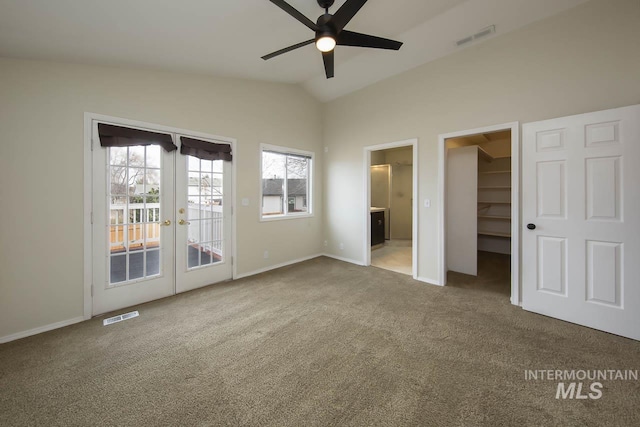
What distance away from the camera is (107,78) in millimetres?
2621

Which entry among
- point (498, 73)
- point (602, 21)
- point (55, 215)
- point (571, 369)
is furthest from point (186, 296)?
point (602, 21)

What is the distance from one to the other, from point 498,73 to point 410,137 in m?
1.27

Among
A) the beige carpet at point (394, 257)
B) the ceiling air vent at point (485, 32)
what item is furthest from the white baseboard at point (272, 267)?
the ceiling air vent at point (485, 32)

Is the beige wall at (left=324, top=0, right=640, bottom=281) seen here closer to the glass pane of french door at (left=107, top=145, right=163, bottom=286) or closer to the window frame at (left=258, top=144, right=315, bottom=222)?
the window frame at (left=258, top=144, right=315, bottom=222)

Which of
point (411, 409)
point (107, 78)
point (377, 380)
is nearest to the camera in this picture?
point (411, 409)

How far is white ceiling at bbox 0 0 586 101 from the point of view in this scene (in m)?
1.89

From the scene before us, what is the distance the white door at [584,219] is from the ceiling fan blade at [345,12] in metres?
2.33

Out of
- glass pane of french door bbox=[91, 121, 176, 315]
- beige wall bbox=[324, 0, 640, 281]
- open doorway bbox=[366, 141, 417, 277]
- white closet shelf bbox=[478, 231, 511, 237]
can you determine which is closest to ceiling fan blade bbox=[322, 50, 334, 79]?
beige wall bbox=[324, 0, 640, 281]

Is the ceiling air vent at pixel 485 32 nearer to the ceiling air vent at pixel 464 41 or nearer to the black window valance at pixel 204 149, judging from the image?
the ceiling air vent at pixel 464 41

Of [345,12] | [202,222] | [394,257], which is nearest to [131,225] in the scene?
[202,222]

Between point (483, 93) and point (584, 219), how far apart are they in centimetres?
187

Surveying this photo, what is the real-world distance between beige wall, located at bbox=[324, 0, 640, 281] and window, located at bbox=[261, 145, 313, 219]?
0.63 m

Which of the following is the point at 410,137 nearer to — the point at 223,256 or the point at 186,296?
the point at 223,256

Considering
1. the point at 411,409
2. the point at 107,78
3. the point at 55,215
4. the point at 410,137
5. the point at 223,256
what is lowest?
the point at 411,409
